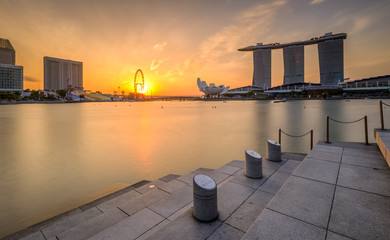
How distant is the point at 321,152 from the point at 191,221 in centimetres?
663

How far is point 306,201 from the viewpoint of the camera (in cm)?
424

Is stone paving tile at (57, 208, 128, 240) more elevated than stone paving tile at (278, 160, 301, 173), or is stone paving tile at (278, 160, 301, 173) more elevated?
stone paving tile at (278, 160, 301, 173)

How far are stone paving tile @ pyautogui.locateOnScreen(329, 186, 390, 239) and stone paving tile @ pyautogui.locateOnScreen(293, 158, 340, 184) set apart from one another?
0.78 metres

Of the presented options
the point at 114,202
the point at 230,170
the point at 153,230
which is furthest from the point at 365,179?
the point at 114,202

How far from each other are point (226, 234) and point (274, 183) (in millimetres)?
2893

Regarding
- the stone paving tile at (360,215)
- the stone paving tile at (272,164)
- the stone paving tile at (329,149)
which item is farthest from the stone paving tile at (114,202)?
the stone paving tile at (329,149)

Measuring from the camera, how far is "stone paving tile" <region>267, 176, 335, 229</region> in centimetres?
375

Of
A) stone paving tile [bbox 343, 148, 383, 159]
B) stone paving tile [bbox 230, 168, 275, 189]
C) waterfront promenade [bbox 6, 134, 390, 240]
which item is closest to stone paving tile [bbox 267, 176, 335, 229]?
waterfront promenade [bbox 6, 134, 390, 240]

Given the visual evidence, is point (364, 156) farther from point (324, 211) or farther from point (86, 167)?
point (86, 167)

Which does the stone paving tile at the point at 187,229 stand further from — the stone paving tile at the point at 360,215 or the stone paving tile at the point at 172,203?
the stone paving tile at the point at 360,215

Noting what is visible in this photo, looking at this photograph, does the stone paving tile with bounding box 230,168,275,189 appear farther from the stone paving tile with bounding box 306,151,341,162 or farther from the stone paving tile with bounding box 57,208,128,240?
the stone paving tile with bounding box 57,208,128,240

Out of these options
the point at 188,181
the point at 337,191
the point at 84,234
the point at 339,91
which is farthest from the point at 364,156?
the point at 339,91

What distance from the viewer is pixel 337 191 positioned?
4.66 m

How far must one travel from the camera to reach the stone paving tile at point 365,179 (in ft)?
15.5
